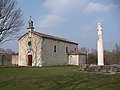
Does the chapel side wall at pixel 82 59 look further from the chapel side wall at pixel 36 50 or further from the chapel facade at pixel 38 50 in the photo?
the chapel side wall at pixel 36 50

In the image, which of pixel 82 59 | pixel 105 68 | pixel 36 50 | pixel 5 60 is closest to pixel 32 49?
pixel 36 50

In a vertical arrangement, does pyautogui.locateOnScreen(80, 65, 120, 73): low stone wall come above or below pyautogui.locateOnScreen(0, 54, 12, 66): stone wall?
below

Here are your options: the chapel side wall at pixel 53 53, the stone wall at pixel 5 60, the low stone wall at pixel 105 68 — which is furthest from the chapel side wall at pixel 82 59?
the low stone wall at pixel 105 68

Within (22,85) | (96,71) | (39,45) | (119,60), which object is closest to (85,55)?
(119,60)

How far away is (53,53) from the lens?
130ft

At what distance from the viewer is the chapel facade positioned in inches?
1441

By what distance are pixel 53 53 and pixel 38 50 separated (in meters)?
4.11

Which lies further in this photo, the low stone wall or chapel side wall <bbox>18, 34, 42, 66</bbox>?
chapel side wall <bbox>18, 34, 42, 66</bbox>

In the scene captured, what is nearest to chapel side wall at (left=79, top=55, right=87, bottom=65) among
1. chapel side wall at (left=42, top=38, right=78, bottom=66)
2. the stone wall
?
chapel side wall at (left=42, top=38, right=78, bottom=66)

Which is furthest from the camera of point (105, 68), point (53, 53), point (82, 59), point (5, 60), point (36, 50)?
point (82, 59)

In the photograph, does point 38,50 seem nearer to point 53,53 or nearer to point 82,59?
point 53,53

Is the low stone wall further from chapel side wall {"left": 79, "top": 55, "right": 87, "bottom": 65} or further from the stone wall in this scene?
the stone wall

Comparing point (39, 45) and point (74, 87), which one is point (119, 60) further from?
point (74, 87)

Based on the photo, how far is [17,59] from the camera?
A: 141 ft
